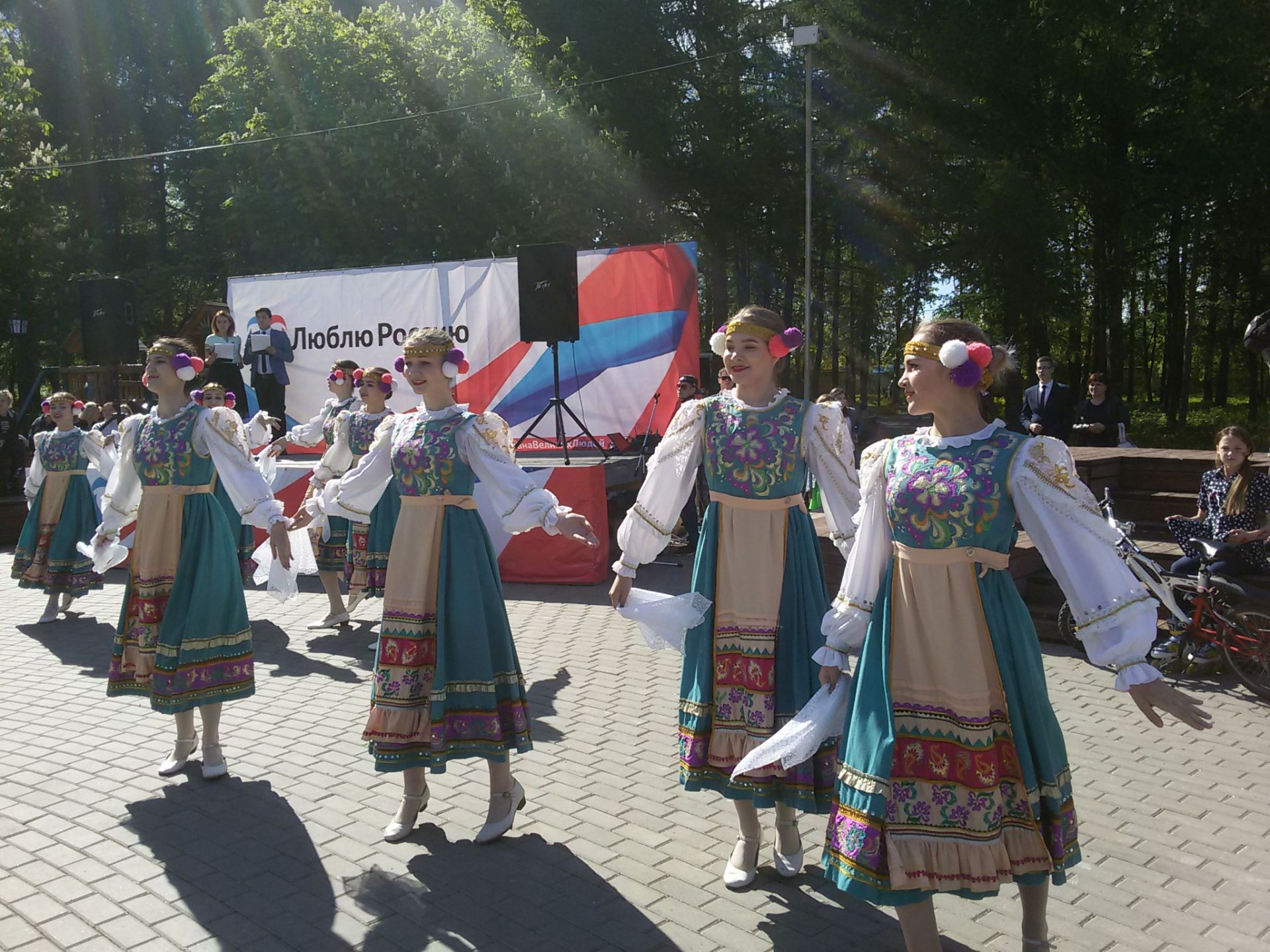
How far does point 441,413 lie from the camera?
441 cm

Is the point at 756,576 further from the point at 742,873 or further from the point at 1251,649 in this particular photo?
the point at 1251,649

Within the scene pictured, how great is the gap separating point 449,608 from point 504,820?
2.89 feet

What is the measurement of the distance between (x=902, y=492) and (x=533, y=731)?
332 centimetres

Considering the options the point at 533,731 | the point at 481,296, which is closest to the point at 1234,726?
the point at 533,731

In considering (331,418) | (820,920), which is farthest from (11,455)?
(820,920)

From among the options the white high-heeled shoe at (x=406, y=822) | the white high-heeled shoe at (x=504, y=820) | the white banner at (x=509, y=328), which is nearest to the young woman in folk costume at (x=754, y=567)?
the white high-heeled shoe at (x=504, y=820)

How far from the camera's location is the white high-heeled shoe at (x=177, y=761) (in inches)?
200

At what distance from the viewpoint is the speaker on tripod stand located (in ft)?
38.9

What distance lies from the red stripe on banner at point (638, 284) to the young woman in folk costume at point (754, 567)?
348 inches

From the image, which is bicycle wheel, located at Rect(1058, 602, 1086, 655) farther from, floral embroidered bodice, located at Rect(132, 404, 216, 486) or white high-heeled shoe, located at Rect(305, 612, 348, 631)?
floral embroidered bodice, located at Rect(132, 404, 216, 486)

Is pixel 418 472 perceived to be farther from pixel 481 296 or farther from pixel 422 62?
pixel 422 62

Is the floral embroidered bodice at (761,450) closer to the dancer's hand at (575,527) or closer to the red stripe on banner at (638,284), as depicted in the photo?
the dancer's hand at (575,527)

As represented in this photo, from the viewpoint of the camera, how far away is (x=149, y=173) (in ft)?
109

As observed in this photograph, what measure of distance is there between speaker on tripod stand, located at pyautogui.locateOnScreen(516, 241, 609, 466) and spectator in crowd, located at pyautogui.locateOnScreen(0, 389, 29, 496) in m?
7.40
